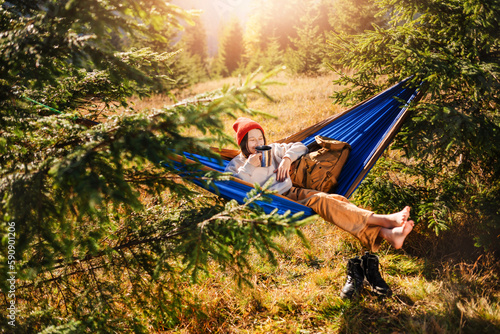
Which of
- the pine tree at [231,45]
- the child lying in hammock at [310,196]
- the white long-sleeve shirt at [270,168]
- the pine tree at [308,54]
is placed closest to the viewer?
the child lying in hammock at [310,196]

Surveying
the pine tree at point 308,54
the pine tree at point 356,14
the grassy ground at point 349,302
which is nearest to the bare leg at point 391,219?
the grassy ground at point 349,302

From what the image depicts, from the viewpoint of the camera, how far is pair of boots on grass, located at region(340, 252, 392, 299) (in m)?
2.09

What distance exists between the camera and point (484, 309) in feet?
5.83

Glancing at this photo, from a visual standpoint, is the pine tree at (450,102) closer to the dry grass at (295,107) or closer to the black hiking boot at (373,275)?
the black hiking boot at (373,275)

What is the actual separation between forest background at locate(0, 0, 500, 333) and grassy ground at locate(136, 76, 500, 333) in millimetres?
12

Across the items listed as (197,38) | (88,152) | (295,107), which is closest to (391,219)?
(88,152)

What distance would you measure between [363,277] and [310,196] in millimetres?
737

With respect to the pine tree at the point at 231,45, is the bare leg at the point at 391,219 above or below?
below

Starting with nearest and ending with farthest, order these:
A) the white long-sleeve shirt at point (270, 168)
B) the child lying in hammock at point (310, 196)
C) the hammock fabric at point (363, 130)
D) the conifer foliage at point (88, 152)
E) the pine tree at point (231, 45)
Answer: the conifer foliage at point (88, 152), the child lying in hammock at point (310, 196), the hammock fabric at point (363, 130), the white long-sleeve shirt at point (270, 168), the pine tree at point (231, 45)

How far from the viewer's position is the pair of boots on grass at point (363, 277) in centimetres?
209

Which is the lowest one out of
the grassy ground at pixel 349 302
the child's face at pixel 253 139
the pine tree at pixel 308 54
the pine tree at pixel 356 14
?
the grassy ground at pixel 349 302

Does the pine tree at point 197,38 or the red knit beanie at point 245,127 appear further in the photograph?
the pine tree at point 197,38

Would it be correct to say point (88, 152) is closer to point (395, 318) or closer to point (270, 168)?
point (270, 168)

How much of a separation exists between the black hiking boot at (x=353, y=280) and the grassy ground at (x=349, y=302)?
6cm
